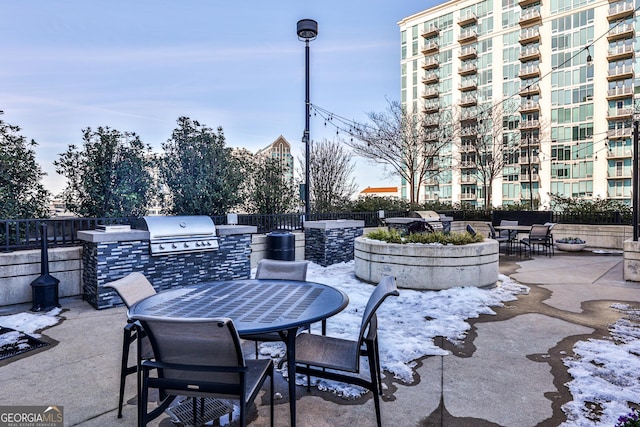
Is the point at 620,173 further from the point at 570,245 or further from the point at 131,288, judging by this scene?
the point at 131,288

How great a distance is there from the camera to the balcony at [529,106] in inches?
1446

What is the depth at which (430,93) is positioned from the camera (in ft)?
149

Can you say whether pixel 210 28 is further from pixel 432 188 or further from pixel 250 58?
pixel 432 188

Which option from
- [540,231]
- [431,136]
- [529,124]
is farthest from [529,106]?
[540,231]

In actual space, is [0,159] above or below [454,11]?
below

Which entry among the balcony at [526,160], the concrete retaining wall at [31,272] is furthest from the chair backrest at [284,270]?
the balcony at [526,160]

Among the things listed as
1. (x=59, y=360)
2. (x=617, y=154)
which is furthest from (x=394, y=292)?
(x=617, y=154)

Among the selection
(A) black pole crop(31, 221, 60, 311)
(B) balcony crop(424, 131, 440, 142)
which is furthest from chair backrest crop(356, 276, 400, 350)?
(B) balcony crop(424, 131, 440, 142)

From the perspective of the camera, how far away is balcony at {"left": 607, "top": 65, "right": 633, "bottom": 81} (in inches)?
1260

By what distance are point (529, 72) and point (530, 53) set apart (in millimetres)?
1824

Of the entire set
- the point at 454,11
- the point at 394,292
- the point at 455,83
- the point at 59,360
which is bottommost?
the point at 59,360

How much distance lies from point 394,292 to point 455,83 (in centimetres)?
4617

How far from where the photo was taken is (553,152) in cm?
3616

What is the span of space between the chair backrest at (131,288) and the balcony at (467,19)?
153 ft
